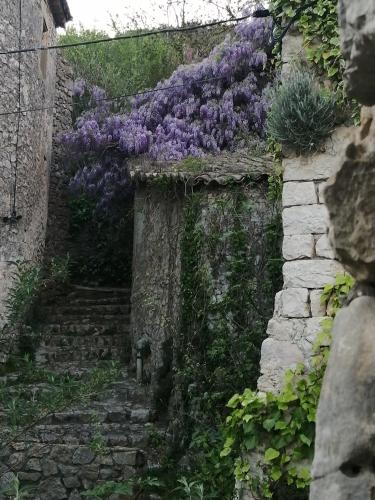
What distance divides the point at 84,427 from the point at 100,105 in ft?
26.4

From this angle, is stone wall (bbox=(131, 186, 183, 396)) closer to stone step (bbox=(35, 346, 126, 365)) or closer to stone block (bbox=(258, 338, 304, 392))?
stone step (bbox=(35, 346, 126, 365))

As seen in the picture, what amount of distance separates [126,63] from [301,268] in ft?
44.9

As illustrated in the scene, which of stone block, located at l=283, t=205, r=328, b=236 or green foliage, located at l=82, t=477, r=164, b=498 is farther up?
stone block, located at l=283, t=205, r=328, b=236

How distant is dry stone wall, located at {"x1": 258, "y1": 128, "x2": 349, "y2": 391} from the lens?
4.44 metres

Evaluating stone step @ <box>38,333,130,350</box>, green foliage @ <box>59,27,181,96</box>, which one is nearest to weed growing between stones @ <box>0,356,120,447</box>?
stone step @ <box>38,333,130,350</box>

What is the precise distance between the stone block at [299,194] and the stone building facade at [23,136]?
5450 mm

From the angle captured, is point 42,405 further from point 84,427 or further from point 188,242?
point 188,242

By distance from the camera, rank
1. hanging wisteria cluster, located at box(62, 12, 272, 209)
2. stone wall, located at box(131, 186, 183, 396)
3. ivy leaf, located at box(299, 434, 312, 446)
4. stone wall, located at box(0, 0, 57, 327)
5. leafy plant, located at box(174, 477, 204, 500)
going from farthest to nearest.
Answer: hanging wisteria cluster, located at box(62, 12, 272, 209) < stone wall, located at box(0, 0, 57, 327) < stone wall, located at box(131, 186, 183, 396) < leafy plant, located at box(174, 477, 204, 500) < ivy leaf, located at box(299, 434, 312, 446)

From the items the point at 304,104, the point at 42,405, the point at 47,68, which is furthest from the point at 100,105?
the point at 304,104

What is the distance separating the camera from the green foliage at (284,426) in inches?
162

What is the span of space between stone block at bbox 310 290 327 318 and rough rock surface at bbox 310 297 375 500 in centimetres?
246

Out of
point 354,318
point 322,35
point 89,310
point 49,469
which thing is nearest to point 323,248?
point 322,35

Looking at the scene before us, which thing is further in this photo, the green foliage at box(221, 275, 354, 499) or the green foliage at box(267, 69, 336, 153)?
the green foliage at box(267, 69, 336, 153)

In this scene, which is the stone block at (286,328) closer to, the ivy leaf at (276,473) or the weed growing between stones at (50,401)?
the ivy leaf at (276,473)
